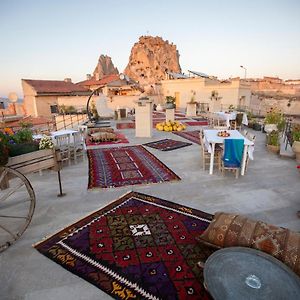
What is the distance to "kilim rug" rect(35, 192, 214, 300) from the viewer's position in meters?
2.42

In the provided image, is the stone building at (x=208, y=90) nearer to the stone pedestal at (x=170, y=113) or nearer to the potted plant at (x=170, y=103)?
the potted plant at (x=170, y=103)

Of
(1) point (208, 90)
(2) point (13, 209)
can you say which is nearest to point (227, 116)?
(2) point (13, 209)

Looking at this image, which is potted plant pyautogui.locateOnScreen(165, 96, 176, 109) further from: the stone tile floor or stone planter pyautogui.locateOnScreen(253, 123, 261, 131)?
the stone tile floor

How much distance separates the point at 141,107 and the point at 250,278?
9.39 metres

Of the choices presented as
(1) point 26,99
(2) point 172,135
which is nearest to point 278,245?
(2) point 172,135

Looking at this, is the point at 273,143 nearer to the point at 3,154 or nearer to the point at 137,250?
the point at 137,250

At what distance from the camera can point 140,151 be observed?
8.17m

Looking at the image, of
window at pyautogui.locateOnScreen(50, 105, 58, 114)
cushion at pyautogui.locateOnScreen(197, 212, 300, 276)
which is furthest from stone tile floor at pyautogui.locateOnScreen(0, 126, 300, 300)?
window at pyautogui.locateOnScreen(50, 105, 58, 114)

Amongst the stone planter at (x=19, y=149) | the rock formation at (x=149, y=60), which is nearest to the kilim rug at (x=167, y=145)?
the stone planter at (x=19, y=149)

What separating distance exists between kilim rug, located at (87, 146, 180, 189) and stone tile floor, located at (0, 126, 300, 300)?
26 cm

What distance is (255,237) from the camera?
8.53 ft

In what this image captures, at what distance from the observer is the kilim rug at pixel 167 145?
28.1 feet

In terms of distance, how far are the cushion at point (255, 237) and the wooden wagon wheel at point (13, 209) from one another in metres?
2.52

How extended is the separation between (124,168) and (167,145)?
126 inches
